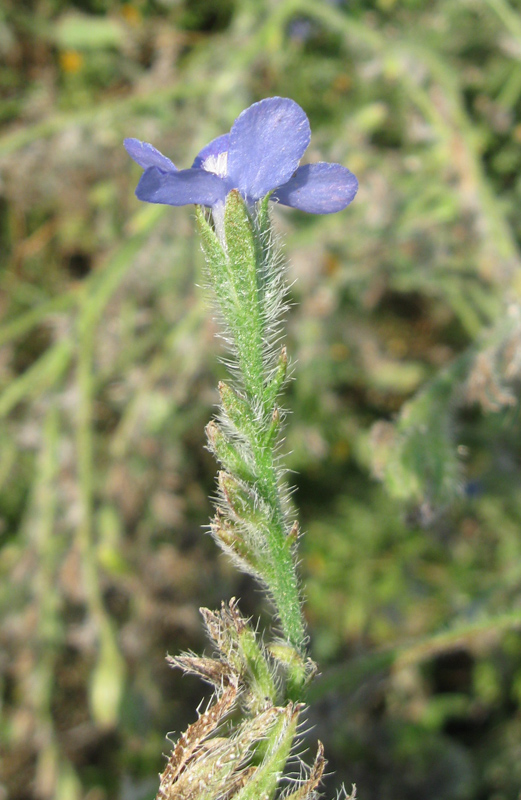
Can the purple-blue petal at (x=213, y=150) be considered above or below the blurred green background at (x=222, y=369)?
above

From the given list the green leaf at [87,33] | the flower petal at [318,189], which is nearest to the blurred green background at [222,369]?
the green leaf at [87,33]

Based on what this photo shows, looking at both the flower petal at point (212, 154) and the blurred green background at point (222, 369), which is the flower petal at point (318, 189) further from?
the blurred green background at point (222, 369)

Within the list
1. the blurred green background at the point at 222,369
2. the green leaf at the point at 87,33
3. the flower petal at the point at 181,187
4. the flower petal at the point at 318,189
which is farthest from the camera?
the green leaf at the point at 87,33

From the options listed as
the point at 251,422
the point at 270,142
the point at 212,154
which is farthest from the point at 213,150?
the point at 251,422

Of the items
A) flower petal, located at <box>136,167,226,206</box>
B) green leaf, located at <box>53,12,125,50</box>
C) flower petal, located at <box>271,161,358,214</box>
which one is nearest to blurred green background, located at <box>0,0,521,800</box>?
Answer: green leaf, located at <box>53,12,125,50</box>

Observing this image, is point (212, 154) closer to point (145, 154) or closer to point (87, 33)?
point (145, 154)

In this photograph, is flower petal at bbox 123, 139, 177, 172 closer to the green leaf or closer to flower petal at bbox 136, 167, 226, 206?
flower petal at bbox 136, 167, 226, 206
